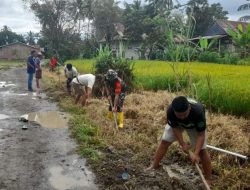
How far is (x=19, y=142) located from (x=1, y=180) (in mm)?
2049

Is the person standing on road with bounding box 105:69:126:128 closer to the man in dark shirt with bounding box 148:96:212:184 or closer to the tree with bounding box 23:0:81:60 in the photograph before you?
the man in dark shirt with bounding box 148:96:212:184

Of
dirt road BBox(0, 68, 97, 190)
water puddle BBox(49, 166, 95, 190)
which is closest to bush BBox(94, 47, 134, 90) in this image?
dirt road BBox(0, 68, 97, 190)

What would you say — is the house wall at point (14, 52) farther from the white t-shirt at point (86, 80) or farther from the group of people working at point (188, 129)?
the group of people working at point (188, 129)

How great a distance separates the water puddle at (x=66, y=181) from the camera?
5078 mm

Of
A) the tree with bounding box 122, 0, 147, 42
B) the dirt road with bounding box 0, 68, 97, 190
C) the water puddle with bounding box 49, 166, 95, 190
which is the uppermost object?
the tree with bounding box 122, 0, 147, 42

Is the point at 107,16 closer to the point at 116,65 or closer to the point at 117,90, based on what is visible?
the point at 116,65

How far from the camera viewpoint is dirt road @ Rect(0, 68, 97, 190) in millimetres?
5152

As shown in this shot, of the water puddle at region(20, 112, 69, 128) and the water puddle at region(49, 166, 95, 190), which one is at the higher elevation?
the water puddle at region(20, 112, 69, 128)

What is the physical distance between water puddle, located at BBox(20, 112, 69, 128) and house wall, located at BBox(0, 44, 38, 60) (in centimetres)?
5554

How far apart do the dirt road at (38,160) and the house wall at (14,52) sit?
185 feet

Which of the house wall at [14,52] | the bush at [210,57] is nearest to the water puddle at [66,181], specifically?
the bush at [210,57]

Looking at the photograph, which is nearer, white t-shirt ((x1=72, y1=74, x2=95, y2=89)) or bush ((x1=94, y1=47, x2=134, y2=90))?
white t-shirt ((x1=72, y1=74, x2=95, y2=89))

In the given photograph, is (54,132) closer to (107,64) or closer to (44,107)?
(44,107)

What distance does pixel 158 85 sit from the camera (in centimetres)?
1302
